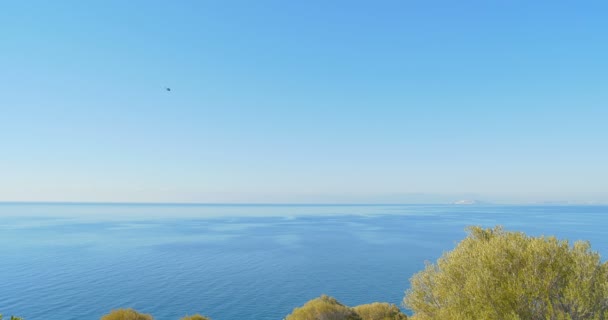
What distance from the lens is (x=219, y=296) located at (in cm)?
6756

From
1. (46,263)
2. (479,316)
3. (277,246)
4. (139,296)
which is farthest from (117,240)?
(479,316)

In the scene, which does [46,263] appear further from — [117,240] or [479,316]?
[479,316]

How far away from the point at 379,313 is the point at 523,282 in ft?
77.3

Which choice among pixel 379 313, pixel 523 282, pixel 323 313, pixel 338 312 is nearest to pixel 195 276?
pixel 323 313

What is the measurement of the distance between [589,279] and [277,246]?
130 meters

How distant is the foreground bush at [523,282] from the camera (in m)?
17.9

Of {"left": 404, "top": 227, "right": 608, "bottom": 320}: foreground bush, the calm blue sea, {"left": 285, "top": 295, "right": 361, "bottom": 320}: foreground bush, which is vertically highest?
{"left": 404, "top": 227, "right": 608, "bottom": 320}: foreground bush

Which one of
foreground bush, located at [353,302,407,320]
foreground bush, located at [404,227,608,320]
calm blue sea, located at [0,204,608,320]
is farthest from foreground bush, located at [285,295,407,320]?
calm blue sea, located at [0,204,608,320]

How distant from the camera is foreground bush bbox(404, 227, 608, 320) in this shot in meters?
17.9

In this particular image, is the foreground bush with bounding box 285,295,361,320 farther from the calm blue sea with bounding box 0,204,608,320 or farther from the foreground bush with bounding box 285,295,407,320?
the calm blue sea with bounding box 0,204,608,320

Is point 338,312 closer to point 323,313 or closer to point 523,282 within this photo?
point 323,313

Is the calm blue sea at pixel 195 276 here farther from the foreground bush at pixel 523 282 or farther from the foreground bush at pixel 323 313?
the foreground bush at pixel 523 282

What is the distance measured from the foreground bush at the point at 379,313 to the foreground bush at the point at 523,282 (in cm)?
1782

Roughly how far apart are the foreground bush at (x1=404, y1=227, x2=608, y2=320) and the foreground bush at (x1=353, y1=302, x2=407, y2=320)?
58.5 ft
